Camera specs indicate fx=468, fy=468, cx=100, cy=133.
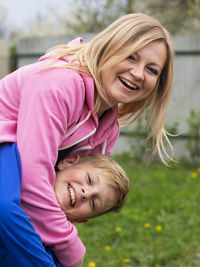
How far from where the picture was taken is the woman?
1958 millimetres

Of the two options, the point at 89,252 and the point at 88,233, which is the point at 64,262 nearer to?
the point at 89,252

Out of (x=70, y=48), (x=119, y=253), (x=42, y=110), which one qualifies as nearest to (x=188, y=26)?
(x=119, y=253)

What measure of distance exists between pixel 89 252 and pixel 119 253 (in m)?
0.23

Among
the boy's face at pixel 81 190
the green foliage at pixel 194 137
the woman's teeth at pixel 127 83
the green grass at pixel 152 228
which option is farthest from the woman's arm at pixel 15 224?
the green foliage at pixel 194 137

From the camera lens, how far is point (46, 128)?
1.99 metres

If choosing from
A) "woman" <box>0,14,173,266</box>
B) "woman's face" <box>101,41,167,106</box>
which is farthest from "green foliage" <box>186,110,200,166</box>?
"woman's face" <box>101,41,167,106</box>

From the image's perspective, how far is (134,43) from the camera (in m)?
2.25

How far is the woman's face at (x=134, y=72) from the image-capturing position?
7.45 ft

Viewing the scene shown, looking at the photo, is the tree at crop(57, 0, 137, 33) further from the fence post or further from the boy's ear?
the boy's ear

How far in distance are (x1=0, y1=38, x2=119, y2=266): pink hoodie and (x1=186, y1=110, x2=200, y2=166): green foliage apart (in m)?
3.71

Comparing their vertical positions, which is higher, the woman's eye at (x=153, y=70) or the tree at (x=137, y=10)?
the woman's eye at (x=153, y=70)

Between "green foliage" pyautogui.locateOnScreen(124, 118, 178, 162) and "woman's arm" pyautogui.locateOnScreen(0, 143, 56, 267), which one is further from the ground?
"woman's arm" pyautogui.locateOnScreen(0, 143, 56, 267)

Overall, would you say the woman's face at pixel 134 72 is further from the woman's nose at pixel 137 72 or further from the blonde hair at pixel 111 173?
the blonde hair at pixel 111 173

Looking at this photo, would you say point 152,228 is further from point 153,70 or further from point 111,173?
point 153,70
